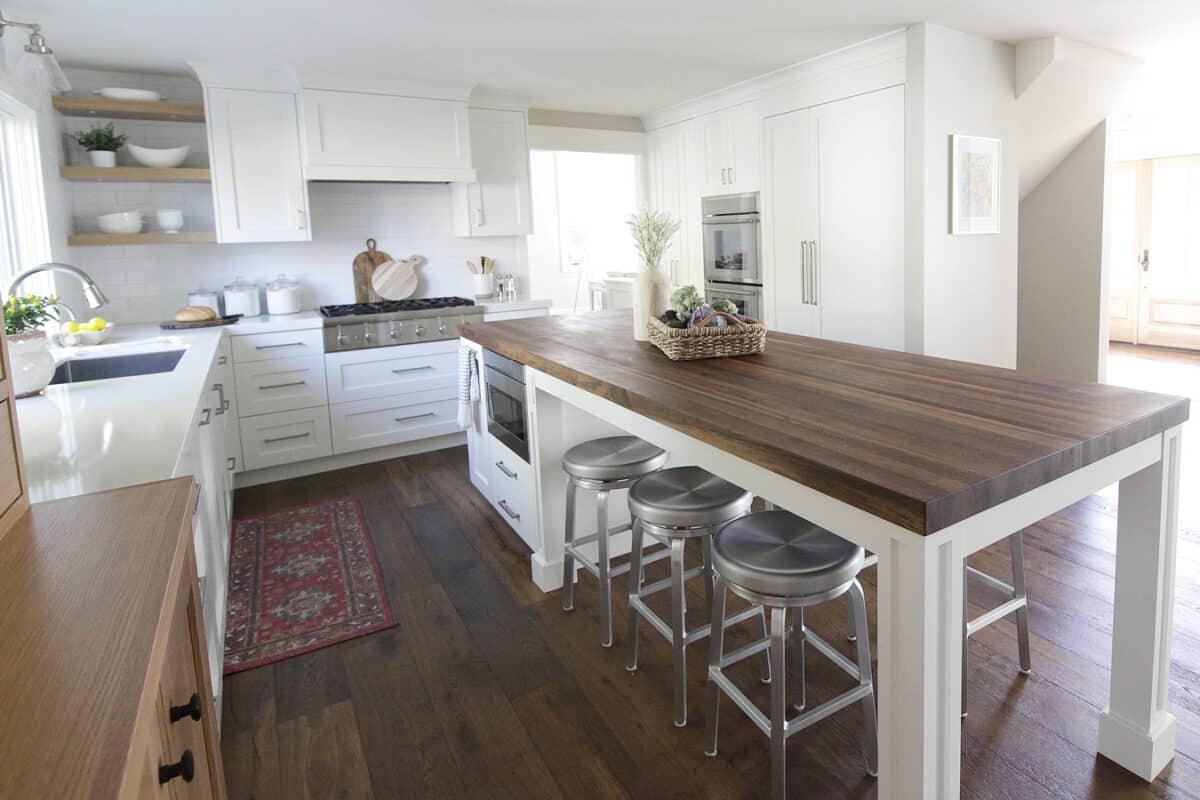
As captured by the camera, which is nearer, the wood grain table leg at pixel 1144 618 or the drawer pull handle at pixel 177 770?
the drawer pull handle at pixel 177 770

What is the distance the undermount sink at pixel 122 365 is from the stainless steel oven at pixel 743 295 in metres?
3.67

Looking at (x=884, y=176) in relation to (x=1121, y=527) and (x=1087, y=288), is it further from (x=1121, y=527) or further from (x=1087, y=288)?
(x=1121, y=527)

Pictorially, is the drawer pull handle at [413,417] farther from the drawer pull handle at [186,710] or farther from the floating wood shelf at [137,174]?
the drawer pull handle at [186,710]

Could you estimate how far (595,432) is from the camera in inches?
115

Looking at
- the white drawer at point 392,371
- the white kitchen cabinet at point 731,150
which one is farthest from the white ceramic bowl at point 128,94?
the white kitchen cabinet at point 731,150

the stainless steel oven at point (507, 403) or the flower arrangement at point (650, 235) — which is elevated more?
the flower arrangement at point (650, 235)

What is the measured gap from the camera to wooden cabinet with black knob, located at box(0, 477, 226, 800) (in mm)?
595

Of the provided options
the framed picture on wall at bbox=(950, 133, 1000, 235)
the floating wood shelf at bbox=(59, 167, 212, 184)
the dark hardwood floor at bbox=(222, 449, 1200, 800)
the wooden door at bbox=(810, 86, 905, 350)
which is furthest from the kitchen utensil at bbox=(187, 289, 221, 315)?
the framed picture on wall at bbox=(950, 133, 1000, 235)

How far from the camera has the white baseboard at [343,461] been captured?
4426 mm

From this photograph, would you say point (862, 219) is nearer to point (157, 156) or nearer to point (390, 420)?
point (390, 420)

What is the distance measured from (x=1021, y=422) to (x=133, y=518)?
1559mm

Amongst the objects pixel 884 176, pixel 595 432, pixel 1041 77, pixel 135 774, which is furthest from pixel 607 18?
pixel 135 774

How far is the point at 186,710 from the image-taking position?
1.03 metres

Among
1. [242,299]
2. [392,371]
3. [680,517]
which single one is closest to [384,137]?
[242,299]
